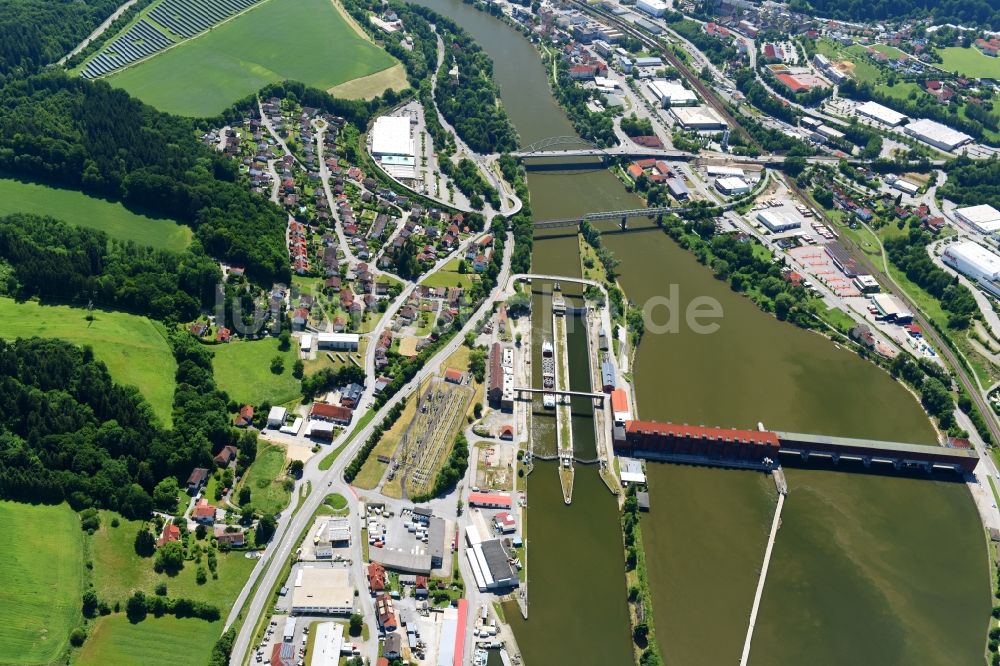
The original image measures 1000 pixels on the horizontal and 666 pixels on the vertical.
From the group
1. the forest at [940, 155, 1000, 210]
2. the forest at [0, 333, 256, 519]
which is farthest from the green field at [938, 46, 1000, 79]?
the forest at [0, 333, 256, 519]

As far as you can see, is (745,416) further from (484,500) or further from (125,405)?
(125,405)

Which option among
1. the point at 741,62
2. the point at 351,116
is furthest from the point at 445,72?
the point at 741,62

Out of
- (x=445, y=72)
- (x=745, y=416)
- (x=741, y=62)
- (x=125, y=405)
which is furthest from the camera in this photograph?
(x=741, y=62)

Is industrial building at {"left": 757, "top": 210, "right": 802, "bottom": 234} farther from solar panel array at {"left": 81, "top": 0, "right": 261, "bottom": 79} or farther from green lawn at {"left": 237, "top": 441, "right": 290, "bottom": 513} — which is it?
solar panel array at {"left": 81, "top": 0, "right": 261, "bottom": 79}

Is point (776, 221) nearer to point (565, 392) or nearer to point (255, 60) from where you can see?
point (565, 392)

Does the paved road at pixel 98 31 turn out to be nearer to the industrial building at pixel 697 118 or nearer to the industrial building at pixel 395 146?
the industrial building at pixel 395 146

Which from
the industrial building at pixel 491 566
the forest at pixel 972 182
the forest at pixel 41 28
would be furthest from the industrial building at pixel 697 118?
the forest at pixel 41 28

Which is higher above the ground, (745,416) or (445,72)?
(445,72)
